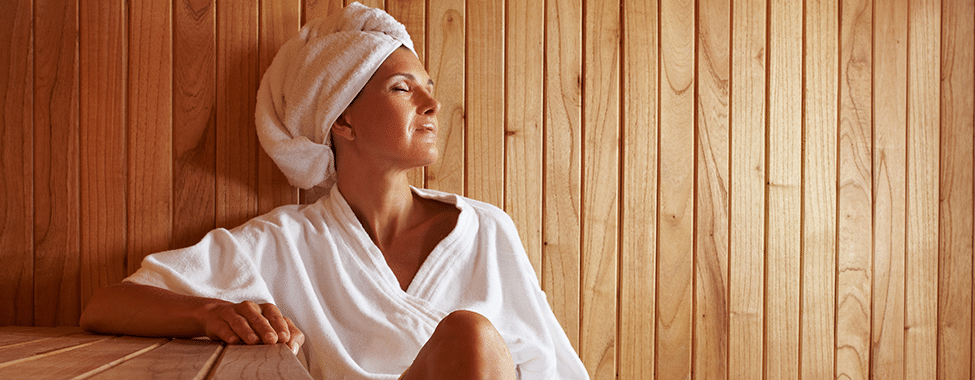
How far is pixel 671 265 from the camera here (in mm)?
1653

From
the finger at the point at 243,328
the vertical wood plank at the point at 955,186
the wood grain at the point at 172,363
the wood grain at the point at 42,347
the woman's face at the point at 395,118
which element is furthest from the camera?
the vertical wood plank at the point at 955,186

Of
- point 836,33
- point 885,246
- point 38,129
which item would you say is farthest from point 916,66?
point 38,129

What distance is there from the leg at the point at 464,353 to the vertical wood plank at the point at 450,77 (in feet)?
2.47

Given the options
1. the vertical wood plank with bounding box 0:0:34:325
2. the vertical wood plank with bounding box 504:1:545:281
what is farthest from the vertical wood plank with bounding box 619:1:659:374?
the vertical wood plank with bounding box 0:0:34:325

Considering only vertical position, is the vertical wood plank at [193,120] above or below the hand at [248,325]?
above

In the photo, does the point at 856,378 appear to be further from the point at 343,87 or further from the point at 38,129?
the point at 38,129

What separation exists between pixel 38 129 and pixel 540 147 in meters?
1.20

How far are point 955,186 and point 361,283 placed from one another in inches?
66.4

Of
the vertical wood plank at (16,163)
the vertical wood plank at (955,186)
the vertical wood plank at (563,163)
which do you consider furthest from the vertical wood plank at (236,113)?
the vertical wood plank at (955,186)

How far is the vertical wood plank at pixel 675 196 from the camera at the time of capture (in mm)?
1650

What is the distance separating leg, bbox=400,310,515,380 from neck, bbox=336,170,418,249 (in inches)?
22.9

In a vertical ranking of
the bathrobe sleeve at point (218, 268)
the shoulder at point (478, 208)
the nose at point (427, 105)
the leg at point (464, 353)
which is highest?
the nose at point (427, 105)

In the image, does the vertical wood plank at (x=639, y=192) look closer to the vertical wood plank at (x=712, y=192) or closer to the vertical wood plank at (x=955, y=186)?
the vertical wood plank at (x=712, y=192)

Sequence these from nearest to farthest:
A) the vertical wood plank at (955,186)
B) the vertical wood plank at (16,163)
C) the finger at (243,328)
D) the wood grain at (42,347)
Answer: the wood grain at (42,347) < the finger at (243,328) < the vertical wood plank at (16,163) < the vertical wood plank at (955,186)
